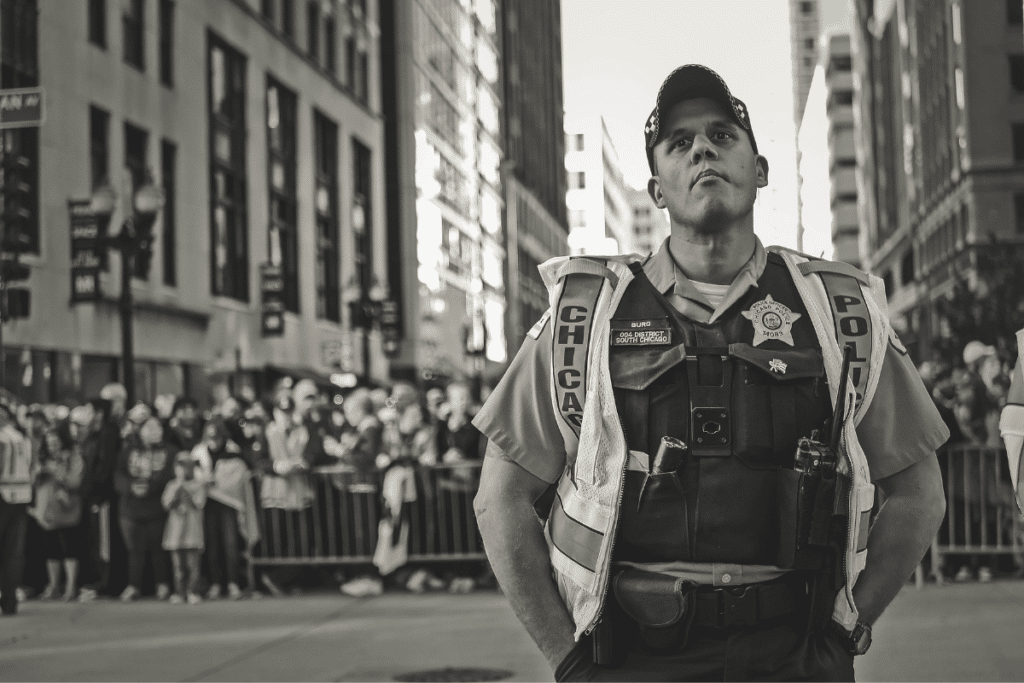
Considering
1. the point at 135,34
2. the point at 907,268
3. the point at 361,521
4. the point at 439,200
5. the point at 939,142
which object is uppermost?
the point at 939,142

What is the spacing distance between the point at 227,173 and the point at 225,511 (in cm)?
1894

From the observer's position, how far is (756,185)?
9.55 ft

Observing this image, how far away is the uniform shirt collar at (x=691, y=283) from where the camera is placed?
2.82 metres

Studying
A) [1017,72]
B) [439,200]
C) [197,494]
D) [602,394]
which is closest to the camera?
[602,394]

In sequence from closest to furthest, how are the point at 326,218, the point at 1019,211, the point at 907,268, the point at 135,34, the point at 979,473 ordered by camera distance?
the point at 979,473 → the point at 135,34 → the point at 326,218 → the point at 1019,211 → the point at 907,268

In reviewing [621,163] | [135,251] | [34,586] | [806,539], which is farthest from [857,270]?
[135,251]

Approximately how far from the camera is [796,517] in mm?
2621

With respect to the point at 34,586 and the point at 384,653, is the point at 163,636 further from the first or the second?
the point at 34,586

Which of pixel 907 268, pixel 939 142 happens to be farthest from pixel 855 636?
pixel 907 268

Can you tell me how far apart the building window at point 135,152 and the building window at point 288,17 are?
36.8ft

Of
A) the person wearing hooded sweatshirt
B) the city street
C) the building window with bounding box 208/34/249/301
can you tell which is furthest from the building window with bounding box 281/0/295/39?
the city street

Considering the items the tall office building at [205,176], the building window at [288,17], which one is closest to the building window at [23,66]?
the tall office building at [205,176]

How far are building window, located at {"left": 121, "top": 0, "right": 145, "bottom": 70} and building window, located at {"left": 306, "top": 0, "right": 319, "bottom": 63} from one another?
12443 mm

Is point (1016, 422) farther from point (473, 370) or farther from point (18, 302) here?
point (473, 370)
